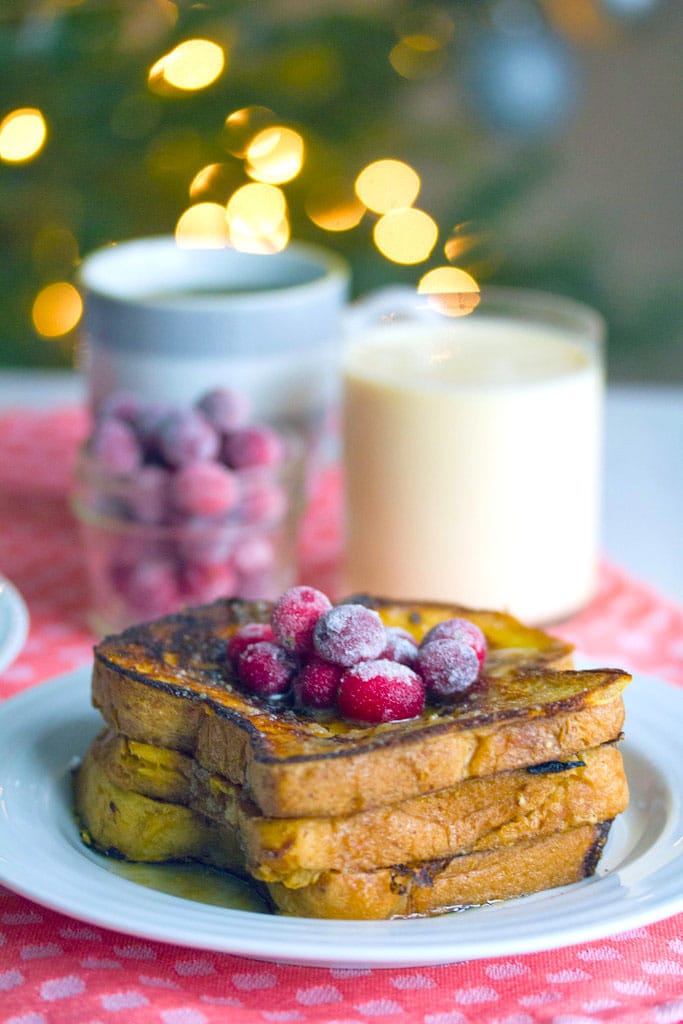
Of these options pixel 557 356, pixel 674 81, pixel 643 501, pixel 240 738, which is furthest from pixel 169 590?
pixel 674 81

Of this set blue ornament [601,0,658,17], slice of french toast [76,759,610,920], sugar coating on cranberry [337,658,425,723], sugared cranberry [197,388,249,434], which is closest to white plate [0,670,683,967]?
slice of french toast [76,759,610,920]

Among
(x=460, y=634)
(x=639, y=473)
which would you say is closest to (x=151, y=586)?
(x=460, y=634)

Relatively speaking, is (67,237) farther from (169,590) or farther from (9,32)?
(169,590)

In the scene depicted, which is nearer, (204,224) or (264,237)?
(264,237)

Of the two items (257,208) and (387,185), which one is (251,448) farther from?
(387,185)

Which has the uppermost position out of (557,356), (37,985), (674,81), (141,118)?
(674,81)

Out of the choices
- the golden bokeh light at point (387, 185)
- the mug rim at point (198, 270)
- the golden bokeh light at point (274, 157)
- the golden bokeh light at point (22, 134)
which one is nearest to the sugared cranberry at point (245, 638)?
the mug rim at point (198, 270)

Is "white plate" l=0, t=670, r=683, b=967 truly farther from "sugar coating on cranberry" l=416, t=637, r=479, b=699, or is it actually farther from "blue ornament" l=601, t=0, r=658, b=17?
"blue ornament" l=601, t=0, r=658, b=17
